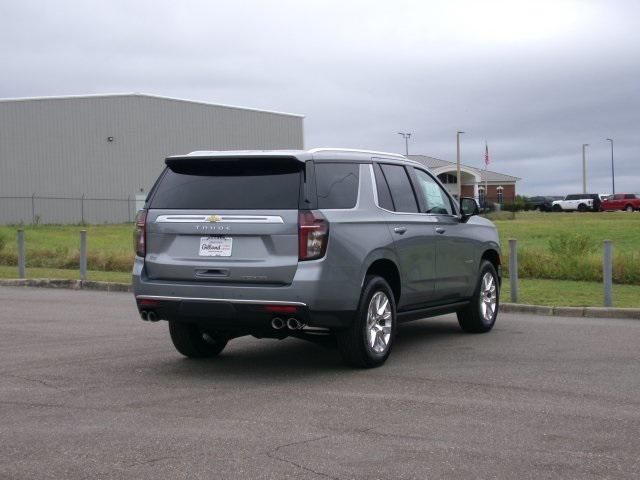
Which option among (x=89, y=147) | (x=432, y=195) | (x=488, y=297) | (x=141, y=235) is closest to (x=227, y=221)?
(x=141, y=235)

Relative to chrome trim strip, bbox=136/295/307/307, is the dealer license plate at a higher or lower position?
higher

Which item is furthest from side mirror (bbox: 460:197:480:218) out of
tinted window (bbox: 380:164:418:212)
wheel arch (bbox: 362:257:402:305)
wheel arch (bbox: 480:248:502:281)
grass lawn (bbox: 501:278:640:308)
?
grass lawn (bbox: 501:278:640:308)

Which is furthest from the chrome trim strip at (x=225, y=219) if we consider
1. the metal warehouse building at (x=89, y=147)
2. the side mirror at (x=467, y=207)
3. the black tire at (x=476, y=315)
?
the metal warehouse building at (x=89, y=147)

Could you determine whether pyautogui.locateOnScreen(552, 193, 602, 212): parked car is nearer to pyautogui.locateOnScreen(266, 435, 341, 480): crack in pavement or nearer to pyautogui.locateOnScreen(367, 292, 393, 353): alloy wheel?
pyautogui.locateOnScreen(367, 292, 393, 353): alloy wheel

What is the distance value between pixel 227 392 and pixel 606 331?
566 centimetres

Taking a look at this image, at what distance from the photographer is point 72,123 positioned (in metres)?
57.3

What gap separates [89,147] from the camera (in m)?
57.9

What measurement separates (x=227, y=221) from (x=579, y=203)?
3228 inches

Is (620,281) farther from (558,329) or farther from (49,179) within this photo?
(49,179)

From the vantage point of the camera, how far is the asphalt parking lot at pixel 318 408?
19.2ft

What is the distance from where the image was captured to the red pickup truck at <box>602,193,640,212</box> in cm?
8181

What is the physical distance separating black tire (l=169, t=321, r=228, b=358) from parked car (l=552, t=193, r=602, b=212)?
80.3m

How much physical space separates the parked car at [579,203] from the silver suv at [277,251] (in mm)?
79952

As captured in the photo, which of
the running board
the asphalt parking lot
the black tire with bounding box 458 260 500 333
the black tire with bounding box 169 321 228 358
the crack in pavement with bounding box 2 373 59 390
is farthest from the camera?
the black tire with bounding box 458 260 500 333
